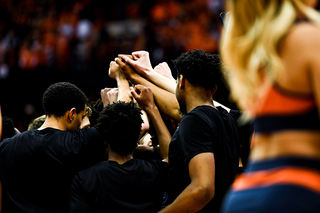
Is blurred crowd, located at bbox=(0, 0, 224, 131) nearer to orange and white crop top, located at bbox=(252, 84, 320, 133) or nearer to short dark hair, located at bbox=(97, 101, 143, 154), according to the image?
short dark hair, located at bbox=(97, 101, 143, 154)

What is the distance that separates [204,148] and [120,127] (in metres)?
0.57

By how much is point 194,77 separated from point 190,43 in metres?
5.93

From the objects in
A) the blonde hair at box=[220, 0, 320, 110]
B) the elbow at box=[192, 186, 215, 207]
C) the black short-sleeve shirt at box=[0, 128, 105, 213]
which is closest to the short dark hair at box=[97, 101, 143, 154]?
the black short-sleeve shirt at box=[0, 128, 105, 213]

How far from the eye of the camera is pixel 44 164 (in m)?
2.40

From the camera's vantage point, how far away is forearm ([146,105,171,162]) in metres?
2.54

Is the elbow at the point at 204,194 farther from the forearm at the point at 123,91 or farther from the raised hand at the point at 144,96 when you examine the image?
the forearm at the point at 123,91

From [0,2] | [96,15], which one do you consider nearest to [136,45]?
[96,15]

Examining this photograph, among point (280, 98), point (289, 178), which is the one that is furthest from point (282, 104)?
point (289, 178)

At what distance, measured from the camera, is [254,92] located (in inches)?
40.7

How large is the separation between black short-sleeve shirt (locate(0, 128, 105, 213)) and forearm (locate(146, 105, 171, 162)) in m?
0.38

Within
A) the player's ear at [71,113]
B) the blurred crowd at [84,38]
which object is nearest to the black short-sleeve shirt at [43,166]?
the player's ear at [71,113]

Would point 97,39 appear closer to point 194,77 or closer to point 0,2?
point 0,2

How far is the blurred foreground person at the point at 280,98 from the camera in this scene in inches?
35.5

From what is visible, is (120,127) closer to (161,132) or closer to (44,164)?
(161,132)
